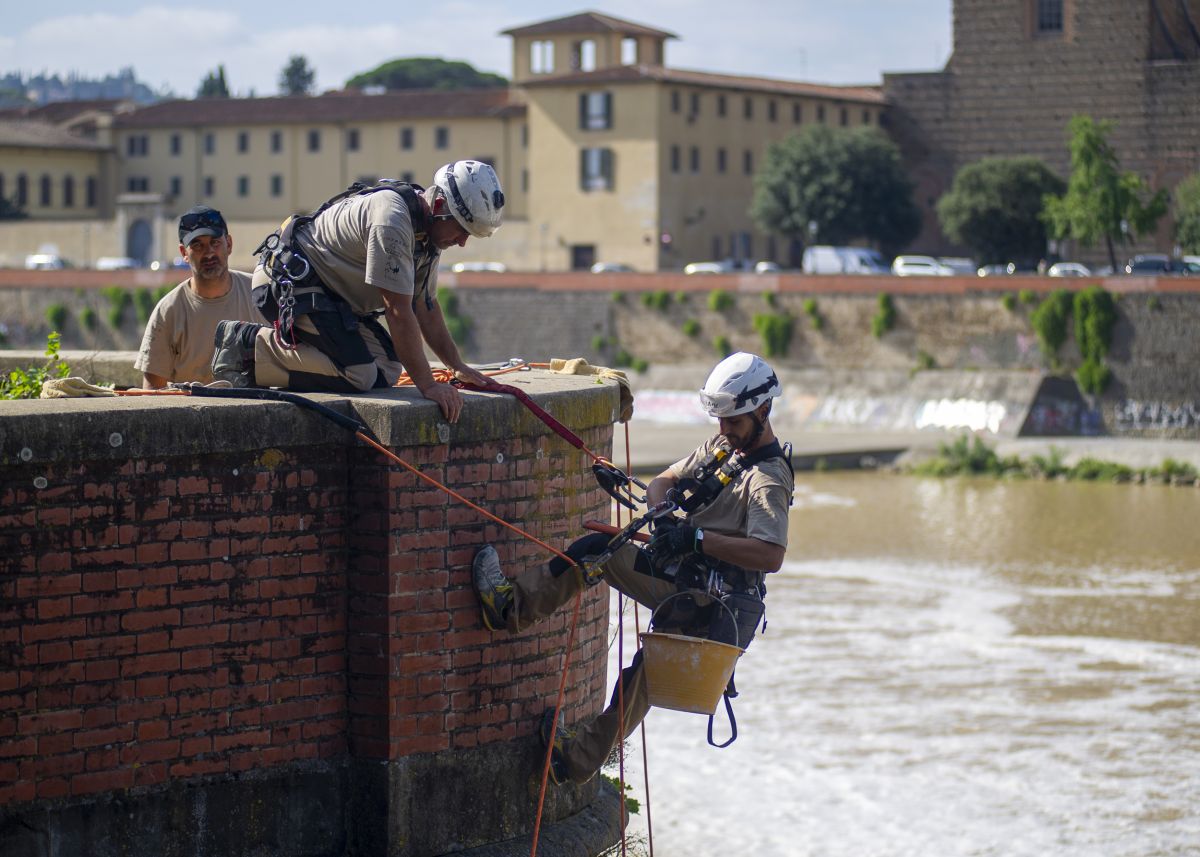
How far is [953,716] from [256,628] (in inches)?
363

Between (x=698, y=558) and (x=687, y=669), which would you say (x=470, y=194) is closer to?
(x=698, y=558)

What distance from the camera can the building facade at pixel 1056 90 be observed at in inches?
2544

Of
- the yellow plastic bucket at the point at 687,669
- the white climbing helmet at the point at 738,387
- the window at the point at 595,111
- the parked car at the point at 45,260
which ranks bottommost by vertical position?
the yellow plastic bucket at the point at 687,669

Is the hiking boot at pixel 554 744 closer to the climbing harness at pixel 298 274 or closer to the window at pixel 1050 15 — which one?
the climbing harness at pixel 298 274

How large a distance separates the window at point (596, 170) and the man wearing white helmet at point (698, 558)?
2280 inches

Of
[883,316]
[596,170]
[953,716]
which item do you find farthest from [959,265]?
[953,716]

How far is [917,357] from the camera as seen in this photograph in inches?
1797

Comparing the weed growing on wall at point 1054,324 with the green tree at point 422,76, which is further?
the green tree at point 422,76

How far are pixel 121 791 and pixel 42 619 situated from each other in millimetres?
653

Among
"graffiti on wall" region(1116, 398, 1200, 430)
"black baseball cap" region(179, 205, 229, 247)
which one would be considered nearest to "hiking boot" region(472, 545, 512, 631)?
"black baseball cap" region(179, 205, 229, 247)

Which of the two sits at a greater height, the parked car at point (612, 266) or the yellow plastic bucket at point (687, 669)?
the parked car at point (612, 266)

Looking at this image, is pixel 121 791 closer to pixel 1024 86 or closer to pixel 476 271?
pixel 476 271

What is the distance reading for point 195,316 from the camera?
8031mm

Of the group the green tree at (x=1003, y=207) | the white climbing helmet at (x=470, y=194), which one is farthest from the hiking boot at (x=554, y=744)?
the green tree at (x=1003, y=207)
